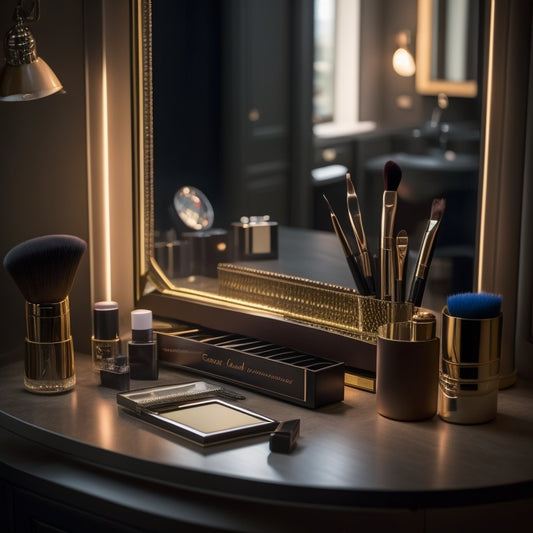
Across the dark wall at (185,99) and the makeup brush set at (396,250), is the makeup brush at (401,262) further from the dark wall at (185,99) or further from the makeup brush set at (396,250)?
the dark wall at (185,99)

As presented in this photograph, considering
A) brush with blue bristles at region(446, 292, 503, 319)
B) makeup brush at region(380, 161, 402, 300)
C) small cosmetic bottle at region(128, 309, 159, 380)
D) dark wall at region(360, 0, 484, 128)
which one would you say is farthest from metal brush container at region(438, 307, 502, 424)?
small cosmetic bottle at region(128, 309, 159, 380)

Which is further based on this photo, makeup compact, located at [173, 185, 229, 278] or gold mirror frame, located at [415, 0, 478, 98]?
makeup compact, located at [173, 185, 229, 278]

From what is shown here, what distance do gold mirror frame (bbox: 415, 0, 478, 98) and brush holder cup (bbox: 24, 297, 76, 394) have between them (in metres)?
0.49

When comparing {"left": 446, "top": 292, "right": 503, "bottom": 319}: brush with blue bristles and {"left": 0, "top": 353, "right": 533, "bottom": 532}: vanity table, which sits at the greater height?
{"left": 446, "top": 292, "right": 503, "bottom": 319}: brush with blue bristles

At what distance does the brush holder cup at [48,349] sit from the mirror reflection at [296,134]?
25 cm

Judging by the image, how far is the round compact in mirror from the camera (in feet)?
4.17

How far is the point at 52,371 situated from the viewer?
1084mm

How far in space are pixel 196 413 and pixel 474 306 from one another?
12.6 inches

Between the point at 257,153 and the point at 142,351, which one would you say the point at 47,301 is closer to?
the point at 142,351

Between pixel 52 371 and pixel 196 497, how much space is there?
0.31 metres

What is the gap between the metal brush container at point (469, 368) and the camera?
0.93 metres

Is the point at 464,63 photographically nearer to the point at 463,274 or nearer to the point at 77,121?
the point at 463,274

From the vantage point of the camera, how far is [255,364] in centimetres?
107

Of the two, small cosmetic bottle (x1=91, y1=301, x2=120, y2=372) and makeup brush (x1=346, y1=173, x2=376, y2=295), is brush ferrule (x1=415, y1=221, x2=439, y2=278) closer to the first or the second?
makeup brush (x1=346, y1=173, x2=376, y2=295)
